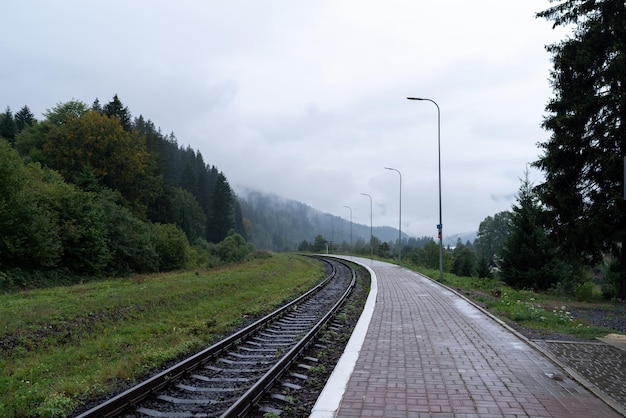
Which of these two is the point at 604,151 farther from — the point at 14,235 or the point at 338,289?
the point at 14,235

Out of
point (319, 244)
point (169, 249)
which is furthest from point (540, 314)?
point (319, 244)

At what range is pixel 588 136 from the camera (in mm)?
18703

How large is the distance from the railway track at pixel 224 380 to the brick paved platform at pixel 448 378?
3.02ft

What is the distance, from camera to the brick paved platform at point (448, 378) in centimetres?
542

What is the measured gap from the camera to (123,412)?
581 centimetres

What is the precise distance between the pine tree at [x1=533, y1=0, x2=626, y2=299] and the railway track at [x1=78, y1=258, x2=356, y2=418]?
42.5ft

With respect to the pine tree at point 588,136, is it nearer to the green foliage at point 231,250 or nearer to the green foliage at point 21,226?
the green foliage at point 21,226

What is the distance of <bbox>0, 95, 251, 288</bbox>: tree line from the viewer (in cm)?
2414

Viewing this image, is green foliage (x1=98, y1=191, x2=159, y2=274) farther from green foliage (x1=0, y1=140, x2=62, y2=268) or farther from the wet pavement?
the wet pavement

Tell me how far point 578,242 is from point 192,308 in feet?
51.5

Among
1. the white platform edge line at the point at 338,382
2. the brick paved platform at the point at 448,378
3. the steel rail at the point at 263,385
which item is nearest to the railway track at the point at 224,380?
the steel rail at the point at 263,385

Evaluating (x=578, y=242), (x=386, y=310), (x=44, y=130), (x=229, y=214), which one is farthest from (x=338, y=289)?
(x=229, y=214)

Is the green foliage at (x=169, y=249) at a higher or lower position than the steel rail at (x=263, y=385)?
higher

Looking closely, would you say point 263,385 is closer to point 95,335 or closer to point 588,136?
point 95,335
